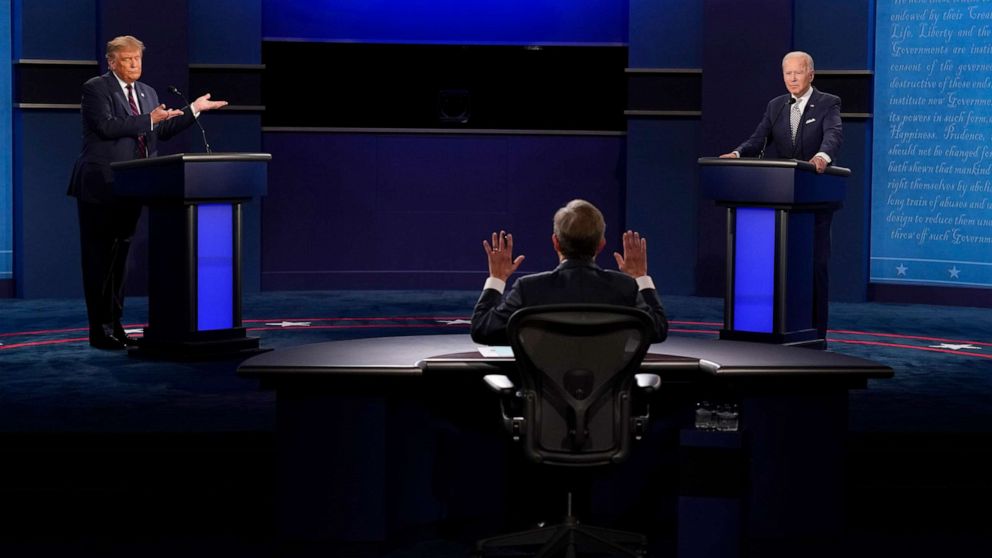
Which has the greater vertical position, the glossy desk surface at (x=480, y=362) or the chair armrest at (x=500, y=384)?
the glossy desk surface at (x=480, y=362)

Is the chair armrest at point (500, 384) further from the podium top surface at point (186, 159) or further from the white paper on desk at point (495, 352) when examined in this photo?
the podium top surface at point (186, 159)

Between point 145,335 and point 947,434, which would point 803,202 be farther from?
point 145,335

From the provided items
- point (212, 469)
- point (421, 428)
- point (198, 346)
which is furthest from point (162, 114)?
point (421, 428)

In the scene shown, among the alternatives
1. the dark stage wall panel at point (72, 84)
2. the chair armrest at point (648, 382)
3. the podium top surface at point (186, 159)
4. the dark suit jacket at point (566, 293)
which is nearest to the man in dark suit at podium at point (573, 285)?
the dark suit jacket at point (566, 293)

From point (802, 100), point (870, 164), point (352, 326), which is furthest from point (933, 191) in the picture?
point (352, 326)

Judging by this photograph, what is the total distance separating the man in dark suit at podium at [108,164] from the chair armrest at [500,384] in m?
3.24

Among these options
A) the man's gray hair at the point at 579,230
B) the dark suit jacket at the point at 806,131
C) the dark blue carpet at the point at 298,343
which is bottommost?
the dark blue carpet at the point at 298,343

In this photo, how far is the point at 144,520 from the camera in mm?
4707

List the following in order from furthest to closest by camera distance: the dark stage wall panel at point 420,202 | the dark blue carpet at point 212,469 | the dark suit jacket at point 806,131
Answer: the dark stage wall panel at point 420,202 → the dark suit jacket at point 806,131 → the dark blue carpet at point 212,469

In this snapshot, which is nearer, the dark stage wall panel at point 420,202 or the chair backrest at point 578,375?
the chair backrest at point 578,375

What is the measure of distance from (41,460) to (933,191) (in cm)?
630

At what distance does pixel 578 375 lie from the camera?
375 cm

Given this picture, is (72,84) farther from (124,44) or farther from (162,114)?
(162,114)

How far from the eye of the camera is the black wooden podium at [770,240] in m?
6.87
